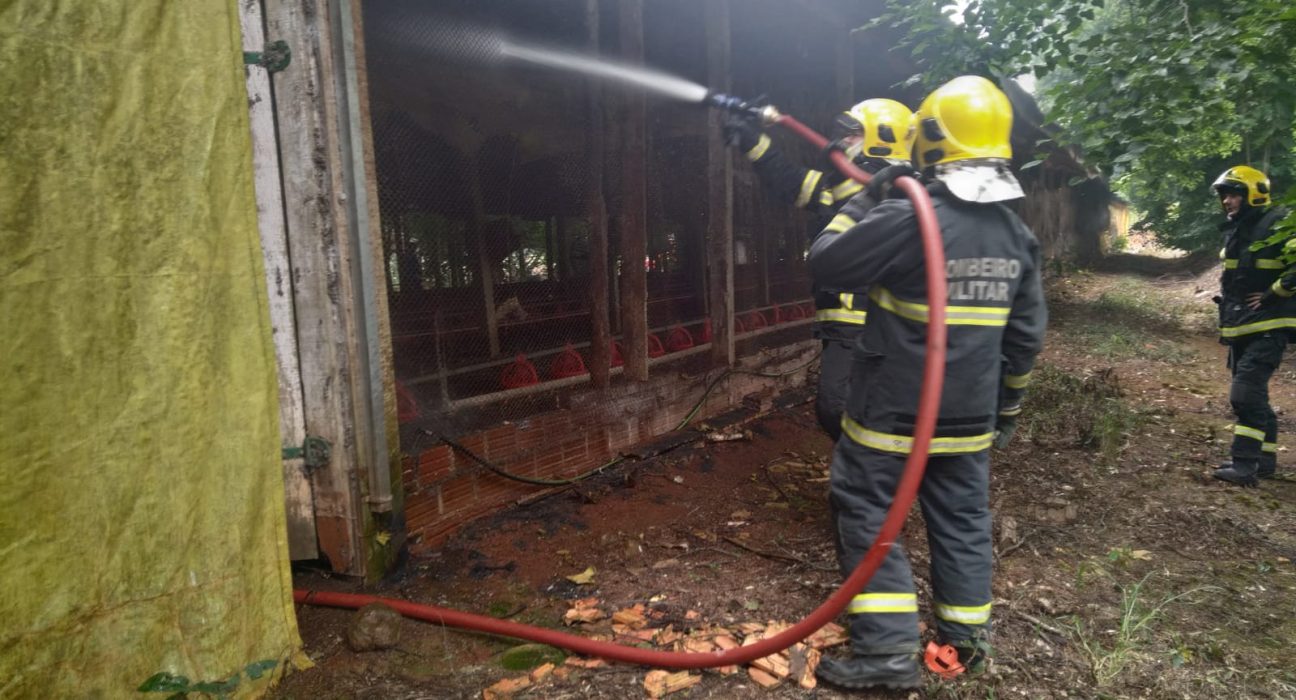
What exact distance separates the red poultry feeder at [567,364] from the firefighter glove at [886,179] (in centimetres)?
290

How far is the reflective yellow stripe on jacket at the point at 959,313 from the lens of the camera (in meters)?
2.22

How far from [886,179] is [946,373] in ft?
2.32

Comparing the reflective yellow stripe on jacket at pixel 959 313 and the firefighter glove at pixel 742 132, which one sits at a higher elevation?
the firefighter glove at pixel 742 132

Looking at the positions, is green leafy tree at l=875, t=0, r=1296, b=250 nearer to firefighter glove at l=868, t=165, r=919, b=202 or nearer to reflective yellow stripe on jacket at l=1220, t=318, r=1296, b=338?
reflective yellow stripe on jacket at l=1220, t=318, r=1296, b=338

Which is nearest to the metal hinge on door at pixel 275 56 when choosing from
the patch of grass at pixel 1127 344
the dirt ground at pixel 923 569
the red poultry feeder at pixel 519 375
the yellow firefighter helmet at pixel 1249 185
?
the dirt ground at pixel 923 569

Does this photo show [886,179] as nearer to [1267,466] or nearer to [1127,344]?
[1267,466]

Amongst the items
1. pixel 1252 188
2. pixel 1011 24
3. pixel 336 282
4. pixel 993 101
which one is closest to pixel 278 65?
pixel 336 282

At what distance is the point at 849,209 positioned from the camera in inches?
98.2

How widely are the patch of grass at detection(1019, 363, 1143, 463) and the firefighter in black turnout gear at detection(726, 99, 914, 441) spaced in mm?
2888

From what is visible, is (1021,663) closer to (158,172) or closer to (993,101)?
(993,101)

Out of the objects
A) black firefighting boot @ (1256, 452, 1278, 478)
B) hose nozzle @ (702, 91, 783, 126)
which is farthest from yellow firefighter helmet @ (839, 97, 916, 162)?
black firefighting boot @ (1256, 452, 1278, 478)

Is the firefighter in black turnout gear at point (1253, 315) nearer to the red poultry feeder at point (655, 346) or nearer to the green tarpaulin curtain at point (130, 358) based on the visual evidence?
the red poultry feeder at point (655, 346)

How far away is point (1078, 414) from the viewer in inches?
227

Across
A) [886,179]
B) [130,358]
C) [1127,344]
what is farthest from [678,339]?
[1127,344]
